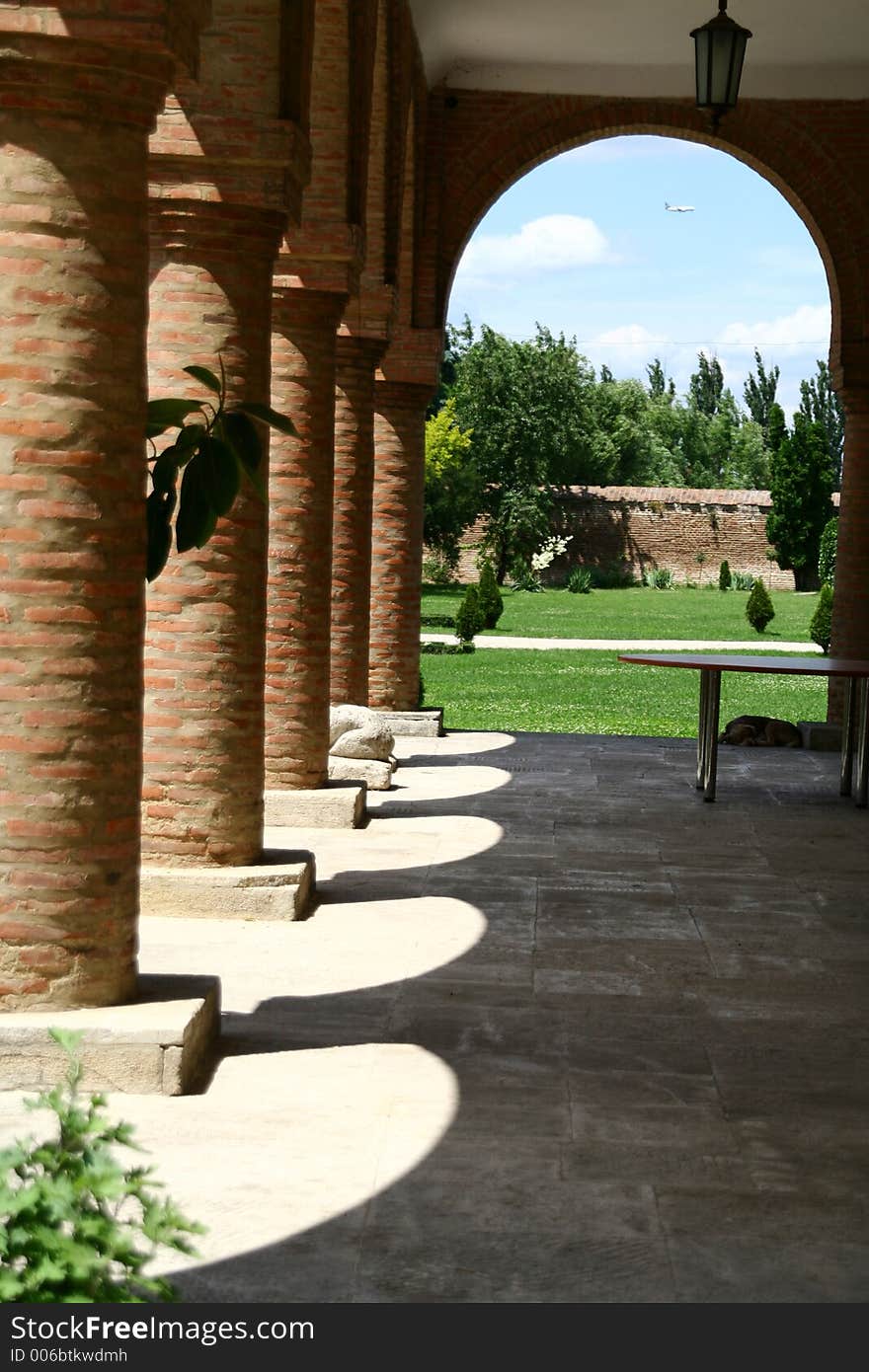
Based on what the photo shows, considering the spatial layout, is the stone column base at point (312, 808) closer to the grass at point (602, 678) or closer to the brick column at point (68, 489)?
the brick column at point (68, 489)

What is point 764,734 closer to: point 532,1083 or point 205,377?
point 532,1083

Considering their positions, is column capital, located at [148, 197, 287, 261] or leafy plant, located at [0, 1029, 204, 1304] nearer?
leafy plant, located at [0, 1029, 204, 1304]

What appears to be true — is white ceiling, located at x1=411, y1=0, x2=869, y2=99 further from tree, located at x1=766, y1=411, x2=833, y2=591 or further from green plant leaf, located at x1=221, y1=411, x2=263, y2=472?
tree, located at x1=766, y1=411, x2=833, y2=591

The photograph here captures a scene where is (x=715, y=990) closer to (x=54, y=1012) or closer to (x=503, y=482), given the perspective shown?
(x=54, y=1012)

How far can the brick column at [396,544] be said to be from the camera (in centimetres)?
1356

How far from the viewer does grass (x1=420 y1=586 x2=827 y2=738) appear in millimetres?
17688

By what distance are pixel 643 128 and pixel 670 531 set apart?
30.7 metres

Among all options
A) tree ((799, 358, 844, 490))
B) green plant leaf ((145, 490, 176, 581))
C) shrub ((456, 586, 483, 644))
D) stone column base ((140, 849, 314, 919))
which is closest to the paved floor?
stone column base ((140, 849, 314, 919))

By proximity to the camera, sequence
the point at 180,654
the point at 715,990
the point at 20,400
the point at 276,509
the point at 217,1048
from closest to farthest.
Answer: the point at 20,400
the point at 217,1048
the point at 715,990
the point at 180,654
the point at 276,509

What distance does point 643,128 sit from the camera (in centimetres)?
1456

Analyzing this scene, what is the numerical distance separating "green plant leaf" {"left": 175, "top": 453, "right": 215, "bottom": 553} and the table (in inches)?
241

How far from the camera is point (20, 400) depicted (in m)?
4.47

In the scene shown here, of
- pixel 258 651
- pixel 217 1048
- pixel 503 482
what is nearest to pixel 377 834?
pixel 258 651
